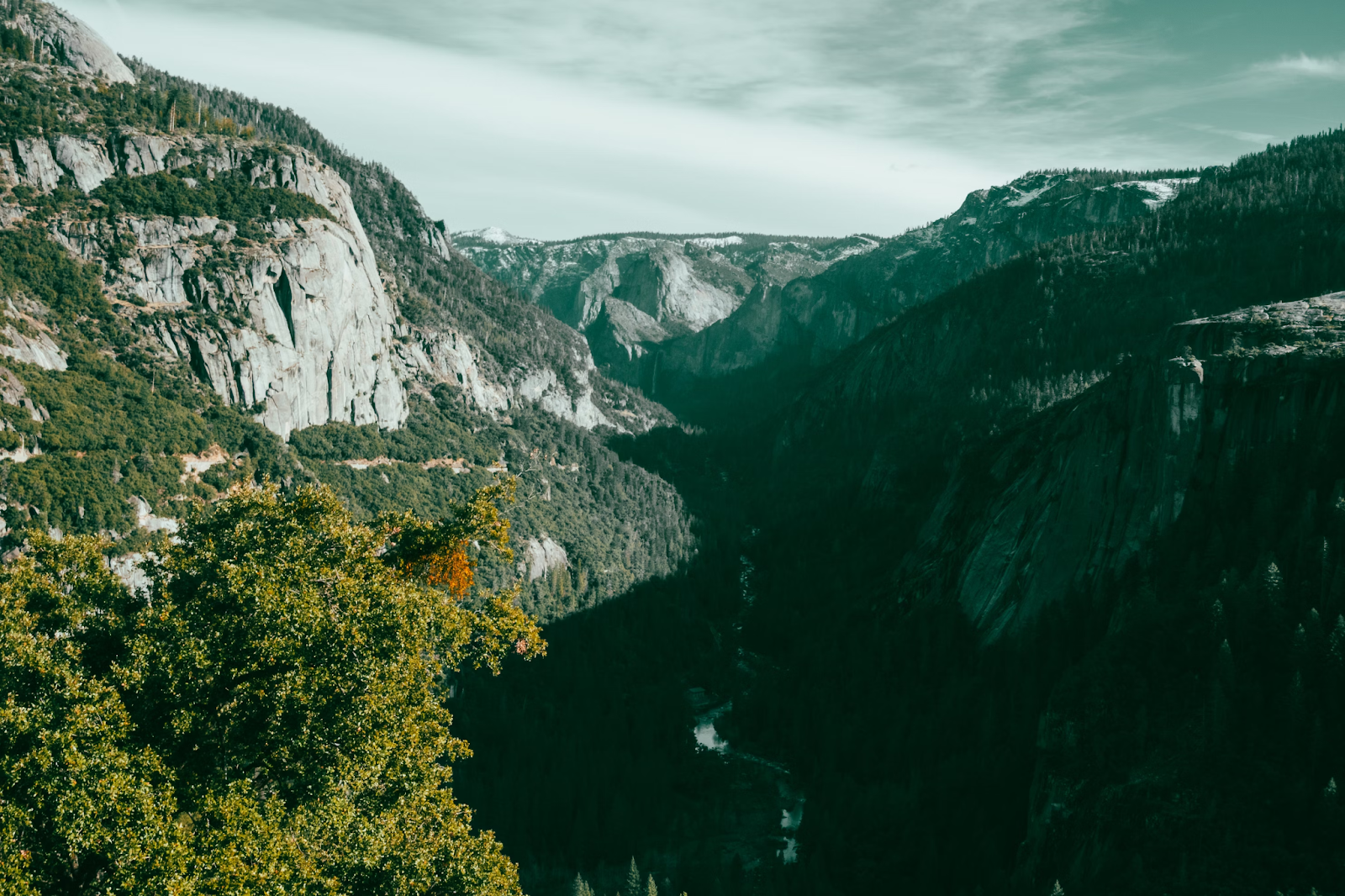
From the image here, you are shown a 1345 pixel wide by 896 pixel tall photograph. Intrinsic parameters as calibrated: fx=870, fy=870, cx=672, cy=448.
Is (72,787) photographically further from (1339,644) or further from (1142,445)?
(1142,445)

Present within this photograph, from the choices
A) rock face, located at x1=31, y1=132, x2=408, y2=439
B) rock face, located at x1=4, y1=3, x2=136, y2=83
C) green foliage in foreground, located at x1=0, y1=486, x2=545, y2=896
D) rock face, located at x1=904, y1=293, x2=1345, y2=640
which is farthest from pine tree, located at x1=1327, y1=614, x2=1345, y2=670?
rock face, located at x1=4, y1=3, x2=136, y2=83

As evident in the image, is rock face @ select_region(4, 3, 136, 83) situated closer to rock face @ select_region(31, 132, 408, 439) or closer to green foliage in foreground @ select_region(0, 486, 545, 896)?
rock face @ select_region(31, 132, 408, 439)

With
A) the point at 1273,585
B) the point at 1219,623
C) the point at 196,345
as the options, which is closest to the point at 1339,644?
the point at 1273,585

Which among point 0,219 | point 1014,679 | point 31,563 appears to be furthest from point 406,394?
point 31,563

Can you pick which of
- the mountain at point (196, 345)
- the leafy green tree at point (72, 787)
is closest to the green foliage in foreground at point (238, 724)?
the leafy green tree at point (72, 787)

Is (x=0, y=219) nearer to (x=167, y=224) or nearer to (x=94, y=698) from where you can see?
(x=167, y=224)
